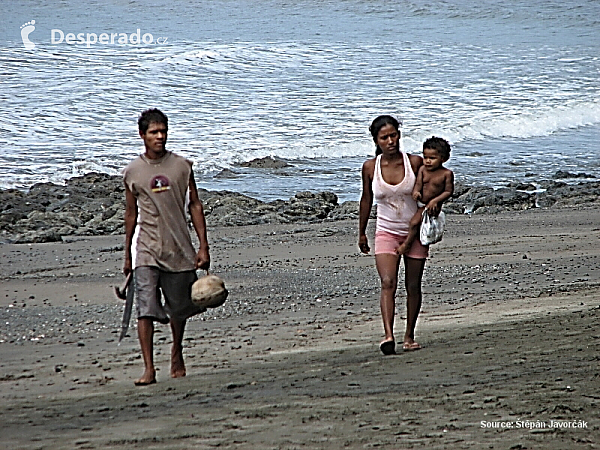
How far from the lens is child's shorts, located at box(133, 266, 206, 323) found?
16.2 feet

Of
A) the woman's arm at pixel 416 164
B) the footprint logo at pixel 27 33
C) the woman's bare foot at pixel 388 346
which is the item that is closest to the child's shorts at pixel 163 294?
the woman's bare foot at pixel 388 346

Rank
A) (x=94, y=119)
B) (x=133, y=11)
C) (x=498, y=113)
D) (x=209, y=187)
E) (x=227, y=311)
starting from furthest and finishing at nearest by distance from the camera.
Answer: (x=133, y=11) → (x=498, y=113) → (x=94, y=119) → (x=209, y=187) → (x=227, y=311)

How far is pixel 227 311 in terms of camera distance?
7281 millimetres

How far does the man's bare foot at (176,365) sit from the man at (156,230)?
0.54 feet

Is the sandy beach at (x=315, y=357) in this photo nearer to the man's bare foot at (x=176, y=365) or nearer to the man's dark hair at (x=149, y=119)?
the man's bare foot at (x=176, y=365)

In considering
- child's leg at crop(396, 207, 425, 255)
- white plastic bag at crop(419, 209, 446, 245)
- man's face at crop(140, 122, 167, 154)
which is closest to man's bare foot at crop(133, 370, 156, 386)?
man's face at crop(140, 122, 167, 154)

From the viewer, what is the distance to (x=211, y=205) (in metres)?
13.1

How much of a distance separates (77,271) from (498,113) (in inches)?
711

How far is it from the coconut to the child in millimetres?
1241

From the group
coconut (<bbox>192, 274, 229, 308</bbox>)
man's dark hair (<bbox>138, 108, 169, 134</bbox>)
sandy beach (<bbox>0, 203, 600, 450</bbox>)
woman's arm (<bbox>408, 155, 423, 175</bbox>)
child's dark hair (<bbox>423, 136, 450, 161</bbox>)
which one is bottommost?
sandy beach (<bbox>0, 203, 600, 450</bbox>)

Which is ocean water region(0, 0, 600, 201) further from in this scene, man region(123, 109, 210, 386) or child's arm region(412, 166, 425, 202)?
man region(123, 109, 210, 386)

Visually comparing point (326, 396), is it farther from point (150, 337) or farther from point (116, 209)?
point (116, 209)

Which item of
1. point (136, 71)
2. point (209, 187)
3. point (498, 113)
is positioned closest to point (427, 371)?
point (209, 187)

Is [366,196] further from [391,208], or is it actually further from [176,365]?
[176,365]
